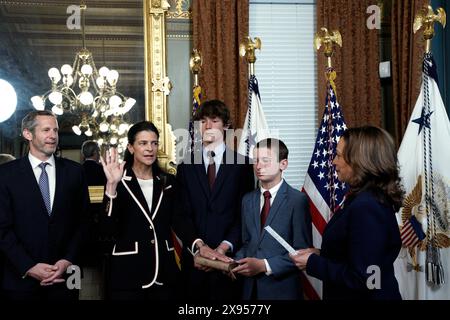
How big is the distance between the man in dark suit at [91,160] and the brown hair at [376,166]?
9.60 ft

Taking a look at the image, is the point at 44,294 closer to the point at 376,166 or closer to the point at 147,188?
the point at 147,188

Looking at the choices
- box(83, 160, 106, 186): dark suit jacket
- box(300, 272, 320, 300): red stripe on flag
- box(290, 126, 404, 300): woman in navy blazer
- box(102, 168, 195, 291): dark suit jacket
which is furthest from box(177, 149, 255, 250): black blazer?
box(83, 160, 106, 186): dark suit jacket

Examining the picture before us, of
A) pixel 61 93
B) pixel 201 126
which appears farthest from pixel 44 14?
pixel 201 126

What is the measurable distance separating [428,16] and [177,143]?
236 cm

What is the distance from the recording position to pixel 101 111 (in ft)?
16.0

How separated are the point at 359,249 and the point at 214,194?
135cm

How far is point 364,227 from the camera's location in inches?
87.7

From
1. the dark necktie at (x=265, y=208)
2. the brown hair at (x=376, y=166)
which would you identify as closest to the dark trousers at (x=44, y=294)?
the dark necktie at (x=265, y=208)

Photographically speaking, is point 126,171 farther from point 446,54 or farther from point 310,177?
point 446,54

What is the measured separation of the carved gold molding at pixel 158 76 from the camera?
16.6 ft

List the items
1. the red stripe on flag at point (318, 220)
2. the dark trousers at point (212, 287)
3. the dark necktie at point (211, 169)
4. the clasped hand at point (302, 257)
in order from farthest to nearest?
the red stripe on flag at point (318, 220) < the dark necktie at point (211, 169) < the dark trousers at point (212, 287) < the clasped hand at point (302, 257)

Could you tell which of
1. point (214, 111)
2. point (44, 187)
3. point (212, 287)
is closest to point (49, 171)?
point (44, 187)

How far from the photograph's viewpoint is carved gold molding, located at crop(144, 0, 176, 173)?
5.06 metres

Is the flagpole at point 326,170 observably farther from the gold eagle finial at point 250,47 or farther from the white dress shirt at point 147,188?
the white dress shirt at point 147,188
